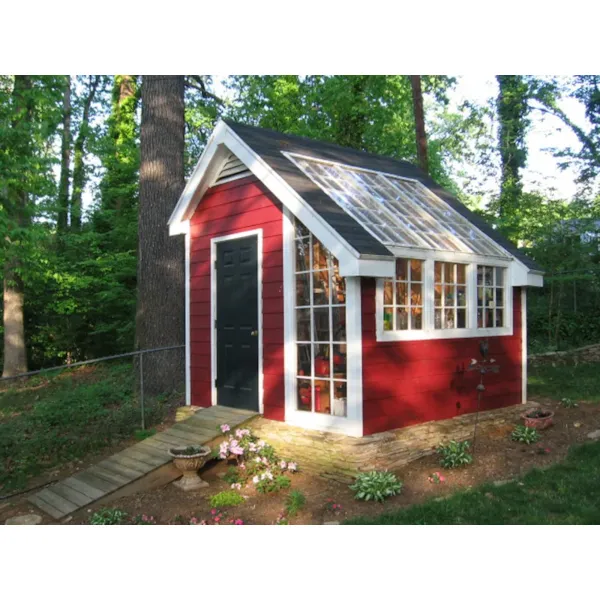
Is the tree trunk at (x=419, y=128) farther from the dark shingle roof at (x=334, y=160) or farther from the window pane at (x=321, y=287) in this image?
the window pane at (x=321, y=287)

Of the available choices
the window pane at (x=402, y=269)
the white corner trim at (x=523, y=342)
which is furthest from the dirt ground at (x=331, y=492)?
the window pane at (x=402, y=269)

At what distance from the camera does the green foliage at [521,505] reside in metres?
4.49

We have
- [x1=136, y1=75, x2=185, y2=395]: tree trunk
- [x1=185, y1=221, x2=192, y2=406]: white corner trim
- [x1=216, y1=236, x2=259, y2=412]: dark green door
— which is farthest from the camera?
[x1=136, y1=75, x2=185, y2=395]: tree trunk

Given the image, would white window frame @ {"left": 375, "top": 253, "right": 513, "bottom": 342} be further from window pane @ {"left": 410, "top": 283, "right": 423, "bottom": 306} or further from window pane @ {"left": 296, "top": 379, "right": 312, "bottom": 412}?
window pane @ {"left": 296, "top": 379, "right": 312, "bottom": 412}

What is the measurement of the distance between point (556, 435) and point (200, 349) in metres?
4.84

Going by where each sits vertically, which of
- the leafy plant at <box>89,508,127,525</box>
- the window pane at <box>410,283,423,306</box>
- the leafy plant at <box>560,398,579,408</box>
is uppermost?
the window pane at <box>410,283,423,306</box>

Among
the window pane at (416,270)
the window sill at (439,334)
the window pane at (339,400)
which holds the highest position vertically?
the window pane at (416,270)

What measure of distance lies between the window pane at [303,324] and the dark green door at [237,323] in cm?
71

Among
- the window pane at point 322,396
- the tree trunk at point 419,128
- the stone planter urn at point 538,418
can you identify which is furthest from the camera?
the tree trunk at point 419,128

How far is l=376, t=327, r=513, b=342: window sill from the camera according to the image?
6074 mm

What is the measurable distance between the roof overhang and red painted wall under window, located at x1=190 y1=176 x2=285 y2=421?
21 centimetres

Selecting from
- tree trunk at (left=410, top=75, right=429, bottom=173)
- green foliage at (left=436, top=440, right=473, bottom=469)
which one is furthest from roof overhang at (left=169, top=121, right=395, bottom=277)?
tree trunk at (left=410, top=75, right=429, bottom=173)

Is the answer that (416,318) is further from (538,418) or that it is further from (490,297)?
(538,418)
